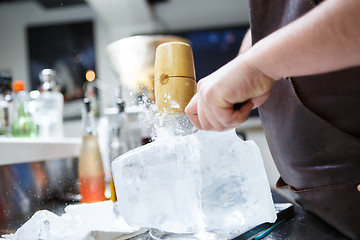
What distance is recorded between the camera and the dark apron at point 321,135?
0.43m

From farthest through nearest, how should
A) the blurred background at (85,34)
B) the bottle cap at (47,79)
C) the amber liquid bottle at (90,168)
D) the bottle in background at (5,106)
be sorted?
the blurred background at (85,34) < the bottle cap at (47,79) < the bottle in background at (5,106) < the amber liquid bottle at (90,168)

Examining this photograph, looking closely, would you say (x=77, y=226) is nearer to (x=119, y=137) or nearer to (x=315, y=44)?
(x=315, y=44)

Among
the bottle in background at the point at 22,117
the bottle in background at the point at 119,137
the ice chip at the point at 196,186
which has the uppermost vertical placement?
the bottle in background at the point at 22,117

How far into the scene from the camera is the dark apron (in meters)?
0.43

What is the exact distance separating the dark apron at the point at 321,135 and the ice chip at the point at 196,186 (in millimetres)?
74

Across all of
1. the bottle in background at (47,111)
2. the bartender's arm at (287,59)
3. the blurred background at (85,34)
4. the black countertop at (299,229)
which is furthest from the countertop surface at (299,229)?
the blurred background at (85,34)

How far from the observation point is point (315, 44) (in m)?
0.30

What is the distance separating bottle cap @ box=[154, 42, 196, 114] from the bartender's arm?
0.41 ft

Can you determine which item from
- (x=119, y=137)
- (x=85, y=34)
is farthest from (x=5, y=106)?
(x=85, y=34)

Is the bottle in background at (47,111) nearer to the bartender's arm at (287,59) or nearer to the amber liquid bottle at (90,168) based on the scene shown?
the amber liquid bottle at (90,168)

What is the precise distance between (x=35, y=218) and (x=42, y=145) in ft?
1.48

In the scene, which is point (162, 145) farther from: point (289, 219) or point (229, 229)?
point (289, 219)

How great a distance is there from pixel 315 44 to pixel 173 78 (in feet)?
0.82

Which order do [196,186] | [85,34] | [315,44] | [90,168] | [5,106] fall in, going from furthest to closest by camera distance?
[85,34] < [5,106] < [90,168] < [196,186] < [315,44]
